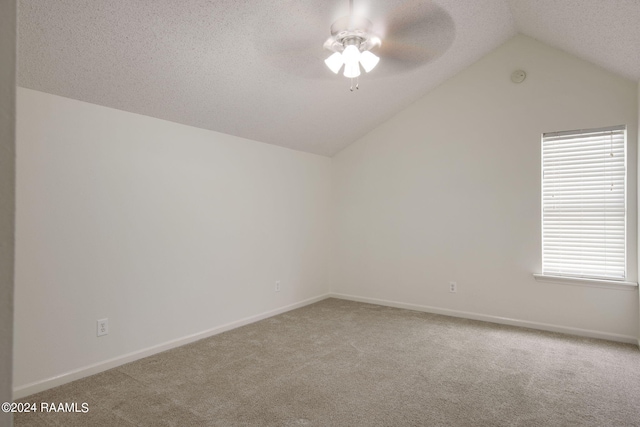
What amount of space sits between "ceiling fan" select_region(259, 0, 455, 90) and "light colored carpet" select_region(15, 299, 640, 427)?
216cm

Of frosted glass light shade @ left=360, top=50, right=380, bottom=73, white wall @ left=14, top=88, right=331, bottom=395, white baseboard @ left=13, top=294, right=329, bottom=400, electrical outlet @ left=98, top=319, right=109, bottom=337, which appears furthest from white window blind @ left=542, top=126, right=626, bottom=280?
electrical outlet @ left=98, top=319, right=109, bottom=337

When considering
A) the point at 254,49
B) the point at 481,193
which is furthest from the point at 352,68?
the point at 481,193

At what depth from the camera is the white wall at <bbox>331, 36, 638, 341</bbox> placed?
3416 mm

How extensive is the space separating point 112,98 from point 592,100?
4.22 metres

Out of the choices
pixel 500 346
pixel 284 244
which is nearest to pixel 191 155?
pixel 284 244

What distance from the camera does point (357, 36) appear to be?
2449mm

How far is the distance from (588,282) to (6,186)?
4229 mm

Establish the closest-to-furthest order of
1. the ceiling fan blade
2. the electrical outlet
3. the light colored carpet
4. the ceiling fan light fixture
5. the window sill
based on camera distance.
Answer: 1. the light colored carpet
2. the ceiling fan light fixture
3. the electrical outlet
4. the ceiling fan blade
5. the window sill

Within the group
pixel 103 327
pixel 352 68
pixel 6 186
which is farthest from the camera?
pixel 103 327

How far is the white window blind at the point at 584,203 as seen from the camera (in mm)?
3344

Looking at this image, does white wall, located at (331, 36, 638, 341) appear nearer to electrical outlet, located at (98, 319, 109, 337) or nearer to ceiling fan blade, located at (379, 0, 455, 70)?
ceiling fan blade, located at (379, 0, 455, 70)

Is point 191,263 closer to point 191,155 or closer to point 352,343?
point 191,155

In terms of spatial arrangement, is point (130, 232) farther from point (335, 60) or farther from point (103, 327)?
point (335, 60)

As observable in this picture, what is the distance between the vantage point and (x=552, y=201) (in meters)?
3.63
